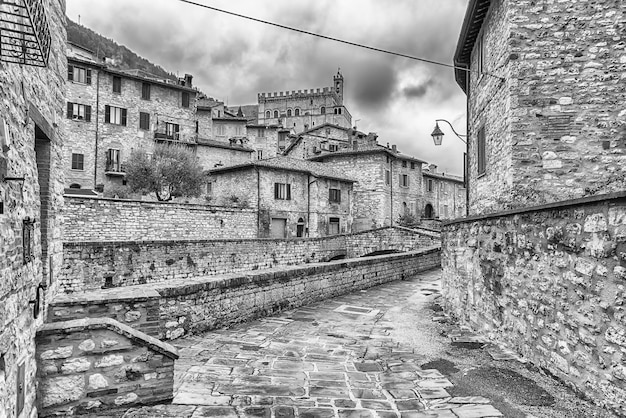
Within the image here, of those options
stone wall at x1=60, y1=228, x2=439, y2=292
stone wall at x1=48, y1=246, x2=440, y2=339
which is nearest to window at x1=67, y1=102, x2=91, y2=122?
stone wall at x1=60, y1=228, x2=439, y2=292

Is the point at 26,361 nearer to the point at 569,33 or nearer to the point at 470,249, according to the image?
the point at 470,249

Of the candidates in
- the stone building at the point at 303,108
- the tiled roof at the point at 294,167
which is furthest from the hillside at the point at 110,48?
the tiled roof at the point at 294,167

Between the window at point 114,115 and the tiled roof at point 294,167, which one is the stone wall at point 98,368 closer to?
the tiled roof at point 294,167

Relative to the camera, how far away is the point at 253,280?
8578mm

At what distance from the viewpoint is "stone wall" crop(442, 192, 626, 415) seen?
4.08 meters

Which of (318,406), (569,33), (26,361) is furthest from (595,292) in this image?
(569,33)

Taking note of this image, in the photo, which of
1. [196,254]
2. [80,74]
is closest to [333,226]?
[196,254]

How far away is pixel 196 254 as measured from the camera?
18.1 meters

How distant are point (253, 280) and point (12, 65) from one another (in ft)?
19.2

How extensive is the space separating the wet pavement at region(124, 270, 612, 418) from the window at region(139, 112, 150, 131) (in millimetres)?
31879

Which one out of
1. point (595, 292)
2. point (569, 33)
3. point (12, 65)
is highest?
point (569, 33)

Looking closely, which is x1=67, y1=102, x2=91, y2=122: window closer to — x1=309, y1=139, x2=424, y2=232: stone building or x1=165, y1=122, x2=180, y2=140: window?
x1=165, y1=122, x2=180, y2=140: window

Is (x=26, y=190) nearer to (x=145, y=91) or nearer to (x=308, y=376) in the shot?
(x=308, y=376)

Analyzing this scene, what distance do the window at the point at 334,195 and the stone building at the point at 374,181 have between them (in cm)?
337
